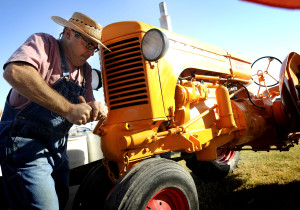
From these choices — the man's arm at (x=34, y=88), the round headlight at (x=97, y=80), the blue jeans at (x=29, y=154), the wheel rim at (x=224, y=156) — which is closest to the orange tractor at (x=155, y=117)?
the round headlight at (x=97, y=80)

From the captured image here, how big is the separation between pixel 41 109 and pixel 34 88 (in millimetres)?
316

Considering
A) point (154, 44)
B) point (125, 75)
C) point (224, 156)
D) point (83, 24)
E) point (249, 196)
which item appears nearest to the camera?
point (83, 24)

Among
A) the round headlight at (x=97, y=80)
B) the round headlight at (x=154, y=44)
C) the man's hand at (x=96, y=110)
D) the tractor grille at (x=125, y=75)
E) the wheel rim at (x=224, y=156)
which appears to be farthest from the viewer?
the wheel rim at (x=224, y=156)

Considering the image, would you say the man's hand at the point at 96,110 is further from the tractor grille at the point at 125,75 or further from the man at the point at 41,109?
the tractor grille at the point at 125,75

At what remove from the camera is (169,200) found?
1.63 meters

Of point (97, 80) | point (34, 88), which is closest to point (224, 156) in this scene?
point (97, 80)

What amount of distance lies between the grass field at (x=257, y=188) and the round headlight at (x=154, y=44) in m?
1.89

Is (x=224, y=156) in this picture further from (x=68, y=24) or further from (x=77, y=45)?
(x=68, y=24)

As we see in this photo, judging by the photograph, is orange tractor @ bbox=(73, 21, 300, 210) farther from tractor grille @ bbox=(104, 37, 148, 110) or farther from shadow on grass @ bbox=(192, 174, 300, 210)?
shadow on grass @ bbox=(192, 174, 300, 210)

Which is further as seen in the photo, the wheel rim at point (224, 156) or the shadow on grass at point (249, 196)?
the wheel rim at point (224, 156)

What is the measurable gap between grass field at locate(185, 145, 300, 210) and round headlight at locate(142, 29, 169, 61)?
189cm

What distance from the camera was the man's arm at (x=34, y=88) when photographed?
1119 mm

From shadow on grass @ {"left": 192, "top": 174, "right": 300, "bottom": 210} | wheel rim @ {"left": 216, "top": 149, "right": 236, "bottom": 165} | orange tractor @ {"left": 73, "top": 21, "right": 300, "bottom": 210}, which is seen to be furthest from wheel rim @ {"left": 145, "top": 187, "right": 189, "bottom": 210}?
wheel rim @ {"left": 216, "top": 149, "right": 236, "bottom": 165}

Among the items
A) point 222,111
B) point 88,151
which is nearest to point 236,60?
point 222,111
